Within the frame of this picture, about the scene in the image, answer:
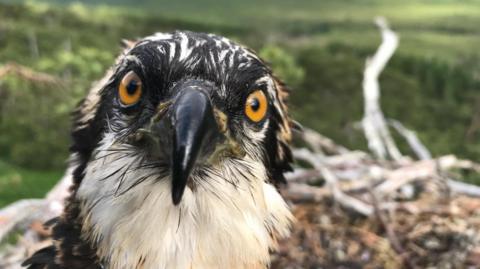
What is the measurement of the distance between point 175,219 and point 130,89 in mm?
426

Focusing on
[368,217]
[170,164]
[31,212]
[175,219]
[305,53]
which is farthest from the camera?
[305,53]

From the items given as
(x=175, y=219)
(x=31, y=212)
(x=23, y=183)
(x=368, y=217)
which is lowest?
(x=23, y=183)

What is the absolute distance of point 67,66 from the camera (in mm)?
4434

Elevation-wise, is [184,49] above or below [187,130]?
above

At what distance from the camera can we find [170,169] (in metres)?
1.45

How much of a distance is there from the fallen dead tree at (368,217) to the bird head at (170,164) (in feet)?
2.44

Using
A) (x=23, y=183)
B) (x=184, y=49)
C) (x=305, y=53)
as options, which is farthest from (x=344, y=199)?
(x=305, y=53)

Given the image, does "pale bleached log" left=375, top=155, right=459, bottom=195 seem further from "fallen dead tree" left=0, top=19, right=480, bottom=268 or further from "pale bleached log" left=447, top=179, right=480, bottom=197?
"pale bleached log" left=447, top=179, right=480, bottom=197

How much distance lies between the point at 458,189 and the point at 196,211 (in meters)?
2.17

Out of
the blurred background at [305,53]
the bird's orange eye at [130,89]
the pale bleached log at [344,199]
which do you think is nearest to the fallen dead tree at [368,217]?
the pale bleached log at [344,199]

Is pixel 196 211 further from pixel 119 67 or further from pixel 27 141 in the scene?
pixel 27 141

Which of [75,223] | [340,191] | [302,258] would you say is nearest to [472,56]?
[340,191]

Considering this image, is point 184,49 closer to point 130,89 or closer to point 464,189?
point 130,89

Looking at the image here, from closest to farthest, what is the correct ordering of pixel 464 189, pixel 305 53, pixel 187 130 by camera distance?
1. pixel 187 130
2. pixel 464 189
3. pixel 305 53
